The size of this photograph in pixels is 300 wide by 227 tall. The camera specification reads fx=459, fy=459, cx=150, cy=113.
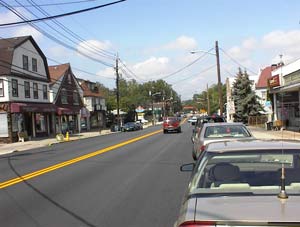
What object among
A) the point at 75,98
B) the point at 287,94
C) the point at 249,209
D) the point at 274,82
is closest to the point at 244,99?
the point at 287,94

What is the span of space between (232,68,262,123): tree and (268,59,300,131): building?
14711 mm

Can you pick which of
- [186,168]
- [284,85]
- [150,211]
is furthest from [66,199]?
[284,85]

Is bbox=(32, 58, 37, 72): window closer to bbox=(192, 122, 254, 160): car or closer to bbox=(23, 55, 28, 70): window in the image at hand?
bbox=(23, 55, 28, 70): window

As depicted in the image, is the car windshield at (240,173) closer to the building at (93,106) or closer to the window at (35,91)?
the window at (35,91)

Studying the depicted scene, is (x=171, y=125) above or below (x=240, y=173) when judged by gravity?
below

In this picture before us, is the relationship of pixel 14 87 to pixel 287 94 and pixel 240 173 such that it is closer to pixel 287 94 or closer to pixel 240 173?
pixel 287 94

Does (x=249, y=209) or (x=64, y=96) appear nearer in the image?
(x=249, y=209)

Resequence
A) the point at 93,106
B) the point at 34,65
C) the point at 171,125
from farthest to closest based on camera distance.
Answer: the point at 93,106 → the point at 34,65 → the point at 171,125

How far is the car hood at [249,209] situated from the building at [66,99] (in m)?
52.3

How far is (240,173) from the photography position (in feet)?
16.8

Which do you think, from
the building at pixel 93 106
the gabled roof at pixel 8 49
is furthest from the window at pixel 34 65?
the building at pixel 93 106

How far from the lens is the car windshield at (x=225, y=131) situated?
532 inches

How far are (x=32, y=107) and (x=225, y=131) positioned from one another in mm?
35329

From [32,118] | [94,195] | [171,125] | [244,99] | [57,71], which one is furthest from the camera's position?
[57,71]
